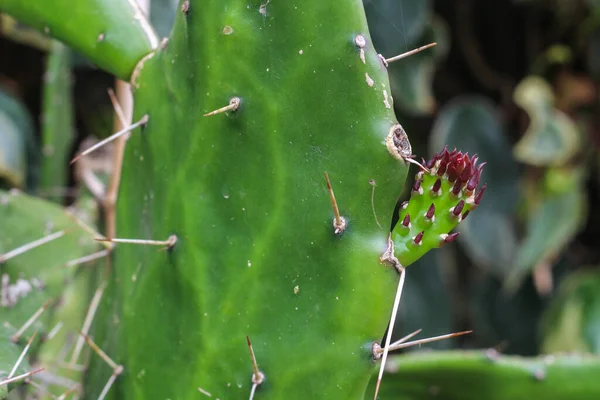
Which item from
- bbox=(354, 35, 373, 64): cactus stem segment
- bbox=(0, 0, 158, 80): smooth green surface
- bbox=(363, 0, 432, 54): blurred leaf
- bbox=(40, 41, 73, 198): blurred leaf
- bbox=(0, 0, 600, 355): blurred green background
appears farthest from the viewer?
bbox=(0, 0, 600, 355): blurred green background

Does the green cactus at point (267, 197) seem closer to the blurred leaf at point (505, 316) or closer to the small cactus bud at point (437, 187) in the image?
the small cactus bud at point (437, 187)

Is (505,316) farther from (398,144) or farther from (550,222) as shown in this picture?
(398,144)

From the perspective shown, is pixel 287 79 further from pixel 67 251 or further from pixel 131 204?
pixel 67 251

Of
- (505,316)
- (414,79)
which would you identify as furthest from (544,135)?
(505,316)

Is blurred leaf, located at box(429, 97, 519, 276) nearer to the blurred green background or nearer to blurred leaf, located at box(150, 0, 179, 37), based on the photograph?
the blurred green background

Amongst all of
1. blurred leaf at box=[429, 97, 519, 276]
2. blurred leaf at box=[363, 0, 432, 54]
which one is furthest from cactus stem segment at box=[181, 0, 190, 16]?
blurred leaf at box=[429, 97, 519, 276]

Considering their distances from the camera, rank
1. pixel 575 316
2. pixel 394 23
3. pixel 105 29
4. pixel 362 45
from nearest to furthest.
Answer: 1. pixel 362 45
2. pixel 105 29
3. pixel 394 23
4. pixel 575 316
